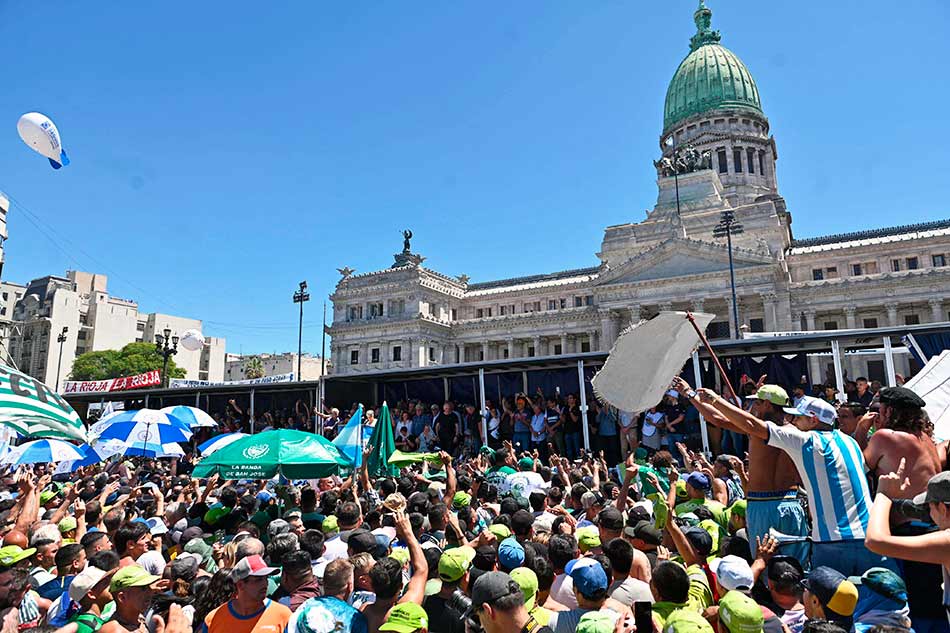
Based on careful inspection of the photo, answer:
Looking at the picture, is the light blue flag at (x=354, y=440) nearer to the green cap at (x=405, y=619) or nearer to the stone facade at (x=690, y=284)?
the green cap at (x=405, y=619)

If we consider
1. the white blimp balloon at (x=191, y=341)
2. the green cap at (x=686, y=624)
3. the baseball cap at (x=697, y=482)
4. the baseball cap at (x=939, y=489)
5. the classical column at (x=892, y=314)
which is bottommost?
the green cap at (x=686, y=624)

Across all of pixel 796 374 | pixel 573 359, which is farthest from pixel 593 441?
pixel 796 374

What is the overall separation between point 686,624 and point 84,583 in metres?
4.22

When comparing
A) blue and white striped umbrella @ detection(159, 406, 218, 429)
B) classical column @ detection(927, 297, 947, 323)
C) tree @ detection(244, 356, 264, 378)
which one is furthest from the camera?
tree @ detection(244, 356, 264, 378)

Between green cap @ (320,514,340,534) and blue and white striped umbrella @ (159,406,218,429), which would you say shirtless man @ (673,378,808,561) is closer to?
green cap @ (320,514,340,534)

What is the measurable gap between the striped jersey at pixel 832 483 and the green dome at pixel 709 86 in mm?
69298

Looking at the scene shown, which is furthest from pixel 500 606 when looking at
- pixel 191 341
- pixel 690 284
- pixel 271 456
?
pixel 690 284

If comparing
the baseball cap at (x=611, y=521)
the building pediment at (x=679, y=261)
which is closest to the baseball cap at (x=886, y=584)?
the baseball cap at (x=611, y=521)

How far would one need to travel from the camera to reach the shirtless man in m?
4.89

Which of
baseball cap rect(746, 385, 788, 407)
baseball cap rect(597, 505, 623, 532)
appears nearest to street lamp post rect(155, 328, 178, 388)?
baseball cap rect(597, 505, 623, 532)

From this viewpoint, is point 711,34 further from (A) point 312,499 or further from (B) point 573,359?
(A) point 312,499

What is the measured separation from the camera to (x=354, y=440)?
43.6ft

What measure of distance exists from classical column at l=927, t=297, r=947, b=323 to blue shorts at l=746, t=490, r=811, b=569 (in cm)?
4918

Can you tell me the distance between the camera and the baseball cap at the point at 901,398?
14.4ft
